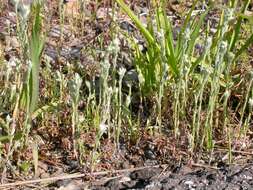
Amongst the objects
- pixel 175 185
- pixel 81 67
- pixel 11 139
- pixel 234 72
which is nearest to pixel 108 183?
pixel 175 185

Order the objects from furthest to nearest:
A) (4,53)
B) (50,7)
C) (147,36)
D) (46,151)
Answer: (50,7)
(4,53)
(147,36)
(46,151)

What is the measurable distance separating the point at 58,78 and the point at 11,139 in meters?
0.45

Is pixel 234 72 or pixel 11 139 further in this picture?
pixel 234 72

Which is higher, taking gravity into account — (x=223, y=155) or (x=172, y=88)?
(x=172, y=88)

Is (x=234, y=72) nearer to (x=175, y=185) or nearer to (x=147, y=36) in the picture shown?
(x=147, y=36)

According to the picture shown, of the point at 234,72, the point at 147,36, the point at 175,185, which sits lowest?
the point at 175,185

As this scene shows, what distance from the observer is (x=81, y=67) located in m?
2.37

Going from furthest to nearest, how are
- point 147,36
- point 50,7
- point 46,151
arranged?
point 50,7
point 147,36
point 46,151

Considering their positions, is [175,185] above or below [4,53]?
below

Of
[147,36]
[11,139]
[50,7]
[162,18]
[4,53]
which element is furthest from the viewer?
[50,7]

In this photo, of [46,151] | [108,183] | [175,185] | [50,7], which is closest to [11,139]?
[46,151]

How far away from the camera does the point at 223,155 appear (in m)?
1.99

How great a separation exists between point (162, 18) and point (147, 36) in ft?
0.59

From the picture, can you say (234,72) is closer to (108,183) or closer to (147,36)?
(147,36)
